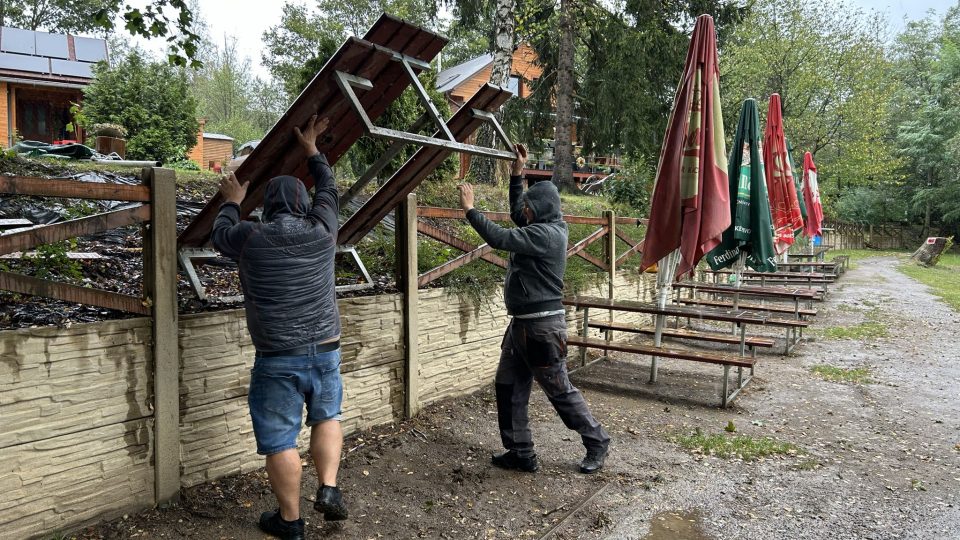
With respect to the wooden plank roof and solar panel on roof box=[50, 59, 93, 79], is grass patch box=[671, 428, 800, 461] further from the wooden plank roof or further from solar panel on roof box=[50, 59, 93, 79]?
solar panel on roof box=[50, 59, 93, 79]

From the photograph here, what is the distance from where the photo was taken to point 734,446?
4.67 metres

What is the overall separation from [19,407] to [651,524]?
10.4 ft

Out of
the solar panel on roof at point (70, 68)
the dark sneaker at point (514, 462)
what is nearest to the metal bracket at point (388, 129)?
the dark sneaker at point (514, 462)

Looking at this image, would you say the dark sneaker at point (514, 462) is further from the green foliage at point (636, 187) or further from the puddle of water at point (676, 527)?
the green foliage at point (636, 187)

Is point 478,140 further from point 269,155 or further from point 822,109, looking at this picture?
point 822,109

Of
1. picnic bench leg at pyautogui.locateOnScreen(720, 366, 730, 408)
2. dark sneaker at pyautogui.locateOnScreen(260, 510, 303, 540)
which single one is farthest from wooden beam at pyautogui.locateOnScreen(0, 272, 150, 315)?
picnic bench leg at pyautogui.locateOnScreen(720, 366, 730, 408)

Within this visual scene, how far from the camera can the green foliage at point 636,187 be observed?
15555 millimetres

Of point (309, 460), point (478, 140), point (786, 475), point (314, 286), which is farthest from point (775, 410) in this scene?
point (478, 140)

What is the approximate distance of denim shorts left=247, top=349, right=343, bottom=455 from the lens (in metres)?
2.94

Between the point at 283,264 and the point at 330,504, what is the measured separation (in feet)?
3.90

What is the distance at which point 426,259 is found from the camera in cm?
573

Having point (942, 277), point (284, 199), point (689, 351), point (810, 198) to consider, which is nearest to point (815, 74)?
point (942, 277)

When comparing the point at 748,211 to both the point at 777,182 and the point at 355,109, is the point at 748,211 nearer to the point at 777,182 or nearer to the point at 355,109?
the point at 777,182

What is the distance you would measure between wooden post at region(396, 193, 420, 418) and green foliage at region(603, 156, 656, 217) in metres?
11.1
